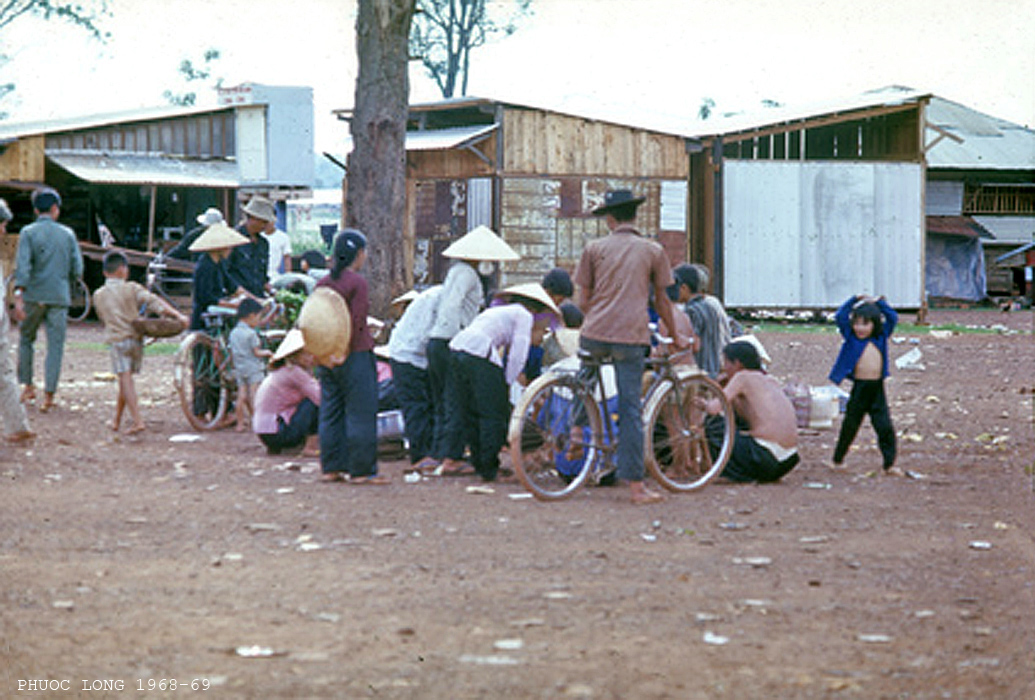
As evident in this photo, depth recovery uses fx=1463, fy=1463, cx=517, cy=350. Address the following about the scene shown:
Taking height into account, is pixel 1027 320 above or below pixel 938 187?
below

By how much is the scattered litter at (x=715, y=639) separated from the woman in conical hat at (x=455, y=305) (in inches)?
177

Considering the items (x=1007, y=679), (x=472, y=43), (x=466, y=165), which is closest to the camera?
(x=1007, y=679)

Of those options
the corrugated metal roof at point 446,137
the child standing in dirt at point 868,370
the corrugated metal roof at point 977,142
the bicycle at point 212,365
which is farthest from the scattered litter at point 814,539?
the corrugated metal roof at point 977,142

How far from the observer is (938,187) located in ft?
130

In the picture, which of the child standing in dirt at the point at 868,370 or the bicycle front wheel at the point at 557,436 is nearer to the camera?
the bicycle front wheel at the point at 557,436

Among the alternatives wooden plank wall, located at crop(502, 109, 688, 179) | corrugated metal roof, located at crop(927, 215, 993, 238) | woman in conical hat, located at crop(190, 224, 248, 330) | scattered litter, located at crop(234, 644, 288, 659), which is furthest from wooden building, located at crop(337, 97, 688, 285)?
scattered litter, located at crop(234, 644, 288, 659)

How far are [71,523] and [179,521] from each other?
1.80 feet

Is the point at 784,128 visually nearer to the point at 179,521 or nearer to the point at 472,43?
the point at 179,521

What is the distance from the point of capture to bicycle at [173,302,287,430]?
38.0 ft

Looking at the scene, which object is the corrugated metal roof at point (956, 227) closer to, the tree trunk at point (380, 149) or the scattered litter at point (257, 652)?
the tree trunk at point (380, 149)

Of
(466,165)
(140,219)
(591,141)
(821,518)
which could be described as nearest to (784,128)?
(591,141)

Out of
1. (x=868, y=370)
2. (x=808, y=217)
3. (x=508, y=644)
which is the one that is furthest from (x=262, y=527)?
(x=808, y=217)

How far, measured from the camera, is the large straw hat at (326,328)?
349 inches

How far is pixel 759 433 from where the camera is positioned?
9.36 metres
